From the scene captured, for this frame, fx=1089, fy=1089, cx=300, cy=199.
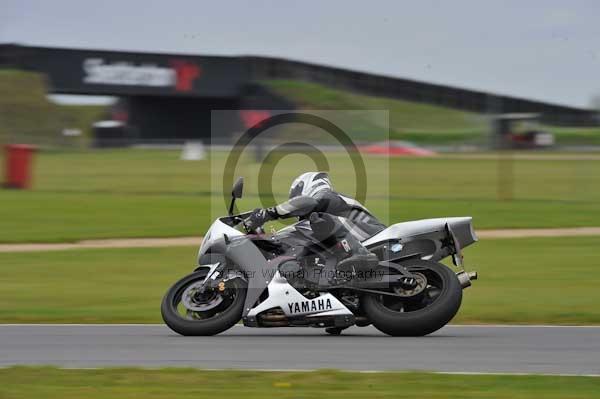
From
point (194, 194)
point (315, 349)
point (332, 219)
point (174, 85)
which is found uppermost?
point (174, 85)

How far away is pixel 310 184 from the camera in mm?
9938

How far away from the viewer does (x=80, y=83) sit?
50344mm

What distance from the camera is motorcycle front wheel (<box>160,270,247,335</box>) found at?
9.82 meters

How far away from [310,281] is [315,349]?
0.83 metres

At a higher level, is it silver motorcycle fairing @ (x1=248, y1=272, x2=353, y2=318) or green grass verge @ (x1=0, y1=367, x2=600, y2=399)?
silver motorcycle fairing @ (x1=248, y1=272, x2=353, y2=318)

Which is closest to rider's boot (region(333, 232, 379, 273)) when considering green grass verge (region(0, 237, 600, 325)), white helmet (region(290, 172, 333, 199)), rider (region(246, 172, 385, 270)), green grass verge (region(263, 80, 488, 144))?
rider (region(246, 172, 385, 270))

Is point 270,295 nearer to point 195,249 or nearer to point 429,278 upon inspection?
point 429,278

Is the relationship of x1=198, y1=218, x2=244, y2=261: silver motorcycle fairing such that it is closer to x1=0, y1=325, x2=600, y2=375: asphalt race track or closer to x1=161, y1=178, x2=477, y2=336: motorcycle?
x1=161, y1=178, x2=477, y2=336: motorcycle

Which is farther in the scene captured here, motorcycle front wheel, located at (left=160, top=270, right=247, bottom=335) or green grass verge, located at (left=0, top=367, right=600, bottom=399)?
motorcycle front wheel, located at (left=160, top=270, right=247, bottom=335)

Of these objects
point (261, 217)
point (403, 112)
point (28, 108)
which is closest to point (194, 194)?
point (261, 217)

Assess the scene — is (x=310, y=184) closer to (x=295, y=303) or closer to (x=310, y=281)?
(x=310, y=281)

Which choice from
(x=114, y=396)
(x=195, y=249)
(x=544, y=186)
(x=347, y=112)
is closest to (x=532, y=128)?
(x=544, y=186)

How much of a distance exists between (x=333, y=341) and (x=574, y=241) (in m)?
11.6

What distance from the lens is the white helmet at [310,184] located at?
389 inches
